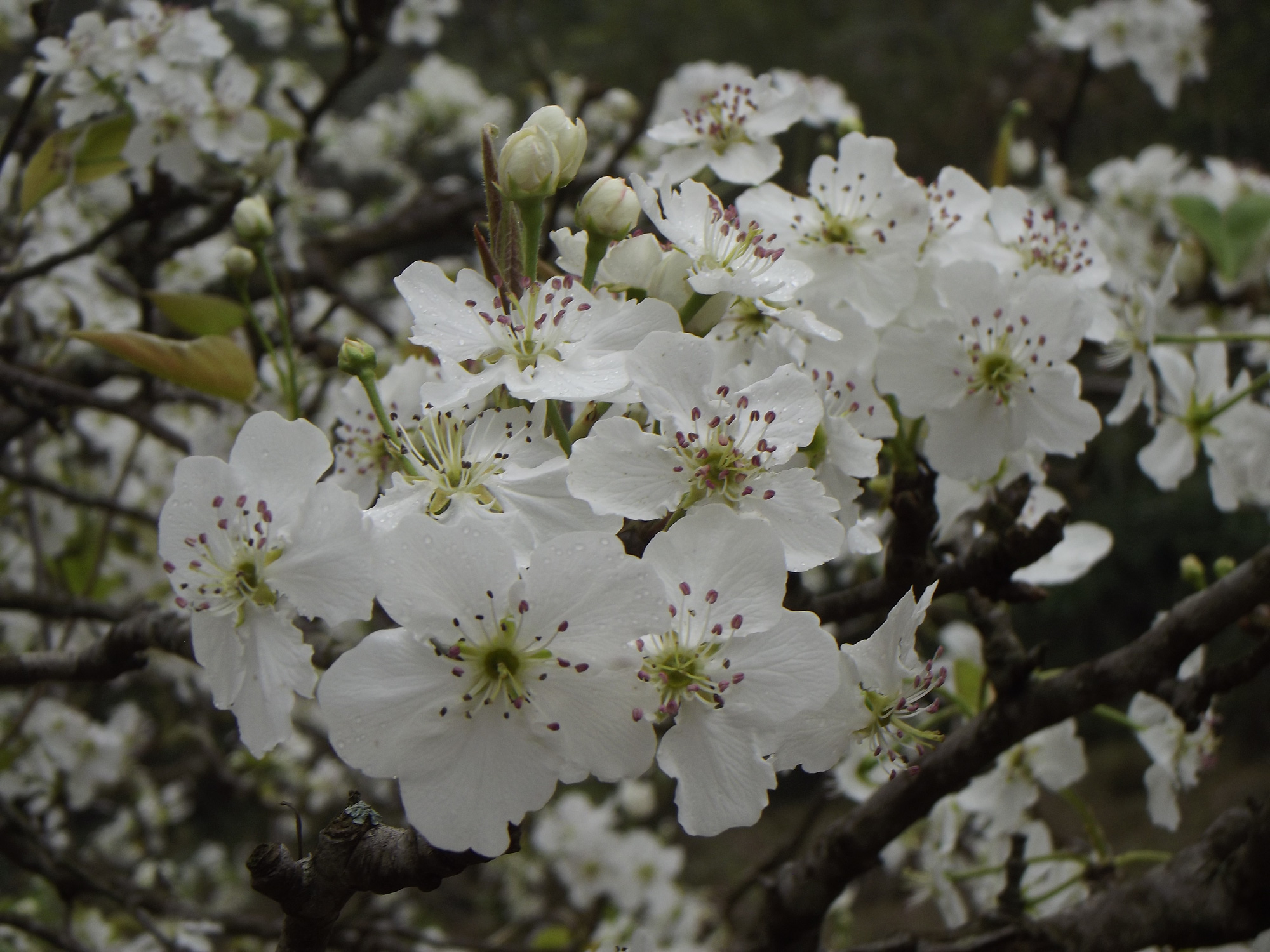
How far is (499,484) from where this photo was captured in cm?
75

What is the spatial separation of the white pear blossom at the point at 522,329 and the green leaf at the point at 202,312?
637 millimetres

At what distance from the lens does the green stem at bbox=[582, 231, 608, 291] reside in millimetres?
845

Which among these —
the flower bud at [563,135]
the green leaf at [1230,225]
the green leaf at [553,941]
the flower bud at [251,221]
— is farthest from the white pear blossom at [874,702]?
the green leaf at [553,941]

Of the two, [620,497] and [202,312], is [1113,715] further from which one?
[202,312]

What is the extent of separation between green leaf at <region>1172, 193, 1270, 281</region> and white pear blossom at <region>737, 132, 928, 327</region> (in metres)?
1.38

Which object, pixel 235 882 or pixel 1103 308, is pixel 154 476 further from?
pixel 1103 308

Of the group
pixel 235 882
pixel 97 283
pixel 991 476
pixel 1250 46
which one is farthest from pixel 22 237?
pixel 1250 46

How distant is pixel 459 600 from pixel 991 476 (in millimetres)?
611

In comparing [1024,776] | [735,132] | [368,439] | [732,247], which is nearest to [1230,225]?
[1024,776]

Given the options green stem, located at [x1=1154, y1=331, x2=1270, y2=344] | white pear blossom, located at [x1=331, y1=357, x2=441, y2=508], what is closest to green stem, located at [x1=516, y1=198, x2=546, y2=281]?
white pear blossom, located at [x1=331, y1=357, x2=441, y2=508]

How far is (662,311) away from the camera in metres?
0.79

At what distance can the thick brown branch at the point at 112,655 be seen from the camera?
42.4 inches

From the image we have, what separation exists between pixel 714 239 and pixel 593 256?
0.40 ft

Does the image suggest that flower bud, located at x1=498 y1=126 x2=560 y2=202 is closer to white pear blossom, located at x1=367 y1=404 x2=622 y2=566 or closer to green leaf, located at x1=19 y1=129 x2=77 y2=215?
white pear blossom, located at x1=367 y1=404 x2=622 y2=566
